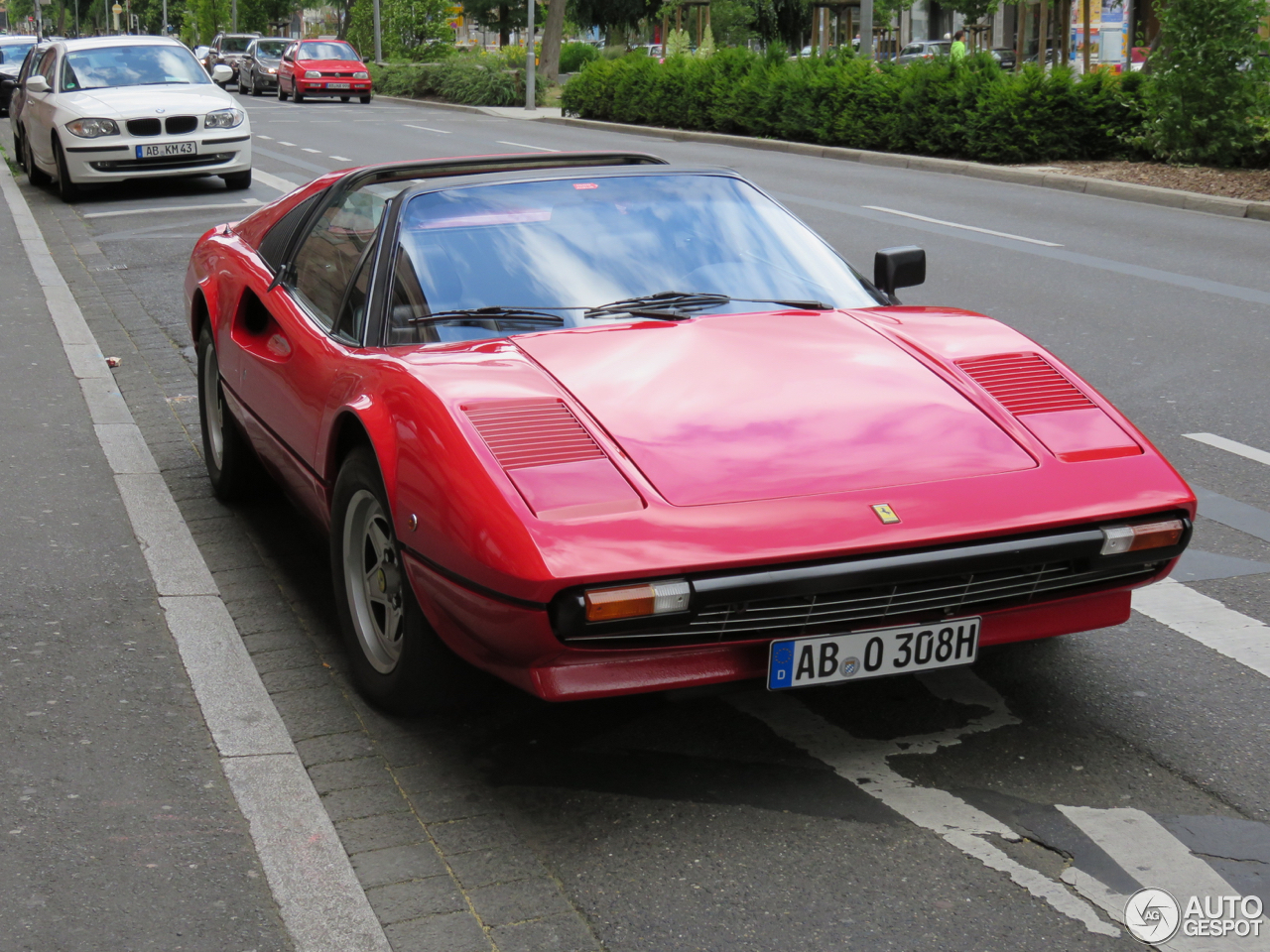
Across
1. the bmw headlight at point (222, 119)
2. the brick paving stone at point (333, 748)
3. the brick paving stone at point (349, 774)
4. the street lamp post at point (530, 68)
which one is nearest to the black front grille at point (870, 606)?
the brick paving stone at point (349, 774)

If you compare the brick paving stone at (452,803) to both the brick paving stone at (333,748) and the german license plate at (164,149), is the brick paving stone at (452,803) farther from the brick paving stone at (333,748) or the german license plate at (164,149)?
the german license plate at (164,149)

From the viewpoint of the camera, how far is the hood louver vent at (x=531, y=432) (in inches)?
129

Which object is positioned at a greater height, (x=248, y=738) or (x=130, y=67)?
(x=130, y=67)

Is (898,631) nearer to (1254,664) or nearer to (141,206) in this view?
(1254,664)

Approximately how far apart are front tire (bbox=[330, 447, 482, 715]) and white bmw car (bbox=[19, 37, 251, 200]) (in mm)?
13213

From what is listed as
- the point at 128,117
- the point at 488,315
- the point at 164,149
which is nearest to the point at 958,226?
the point at 164,149

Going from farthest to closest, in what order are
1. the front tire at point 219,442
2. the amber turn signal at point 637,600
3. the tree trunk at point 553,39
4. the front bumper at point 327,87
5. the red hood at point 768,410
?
the tree trunk at point 553,39 < the front bumper at point 327,87 < the front tire at point 219,442 < the red hood at point 768,410 < the amber turn signal at point 637,600

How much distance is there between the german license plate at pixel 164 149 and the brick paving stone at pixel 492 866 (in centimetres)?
1426

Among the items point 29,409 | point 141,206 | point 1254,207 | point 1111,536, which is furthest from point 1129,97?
point 1111,536

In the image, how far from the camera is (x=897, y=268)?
4.82 m

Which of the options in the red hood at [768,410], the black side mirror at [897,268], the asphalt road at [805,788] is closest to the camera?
the asphalt road at [805,788]

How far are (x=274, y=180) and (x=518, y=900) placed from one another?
16.0m

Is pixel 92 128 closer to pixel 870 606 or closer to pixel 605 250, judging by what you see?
pixel 605 250

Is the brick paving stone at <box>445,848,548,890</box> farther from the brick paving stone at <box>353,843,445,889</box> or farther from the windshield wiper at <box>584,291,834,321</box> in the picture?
the windshield wiper at <box>584,291,834,321</box>
